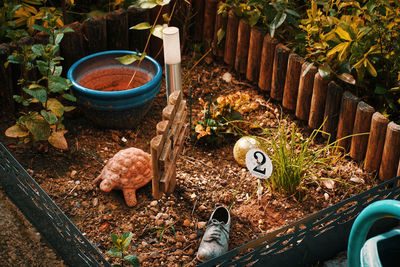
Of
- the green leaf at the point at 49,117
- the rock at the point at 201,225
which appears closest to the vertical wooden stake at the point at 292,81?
the rock at the point at 201,225

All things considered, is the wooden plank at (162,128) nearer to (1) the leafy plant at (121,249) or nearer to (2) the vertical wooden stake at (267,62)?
(1) the leafy plant at (121,249)

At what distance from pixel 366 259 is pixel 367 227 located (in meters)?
0.10

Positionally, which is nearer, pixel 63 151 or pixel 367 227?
pixel 367 227

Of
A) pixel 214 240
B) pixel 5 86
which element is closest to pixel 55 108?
pixel 5 86

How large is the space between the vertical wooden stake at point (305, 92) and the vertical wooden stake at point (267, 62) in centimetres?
34

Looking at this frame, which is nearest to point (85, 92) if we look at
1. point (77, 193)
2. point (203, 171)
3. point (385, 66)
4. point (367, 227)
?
point (77, 193)

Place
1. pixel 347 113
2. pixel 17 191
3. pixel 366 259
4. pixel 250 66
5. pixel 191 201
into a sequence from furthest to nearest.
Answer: pixel 250 66 < pixel 347 113 < pixel 191 201 < pixel 17 191 < pixel 366 259

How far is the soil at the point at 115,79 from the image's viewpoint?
384 centimetres

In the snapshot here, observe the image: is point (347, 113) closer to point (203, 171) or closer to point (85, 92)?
point (203, 171)

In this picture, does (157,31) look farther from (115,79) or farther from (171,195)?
(171,195)

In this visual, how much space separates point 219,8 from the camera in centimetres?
404

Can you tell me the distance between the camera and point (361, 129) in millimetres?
3252

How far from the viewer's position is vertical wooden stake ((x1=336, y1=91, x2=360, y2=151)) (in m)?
3.26

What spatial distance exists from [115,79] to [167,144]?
53.7 inches
